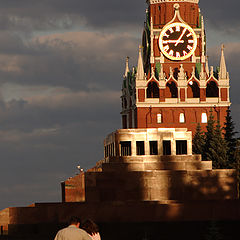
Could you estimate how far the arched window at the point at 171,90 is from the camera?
121m

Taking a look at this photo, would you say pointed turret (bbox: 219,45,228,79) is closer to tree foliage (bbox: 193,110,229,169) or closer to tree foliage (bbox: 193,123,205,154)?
tree foliage (bbox: 193,123,205,154)

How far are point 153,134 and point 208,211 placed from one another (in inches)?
1036

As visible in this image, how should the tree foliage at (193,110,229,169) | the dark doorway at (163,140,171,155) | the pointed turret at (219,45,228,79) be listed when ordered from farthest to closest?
the pointed turret at (219,45,228,79)
the tree foliage at (193,110,229,169)
the dark doorway at (163,140,171,155)

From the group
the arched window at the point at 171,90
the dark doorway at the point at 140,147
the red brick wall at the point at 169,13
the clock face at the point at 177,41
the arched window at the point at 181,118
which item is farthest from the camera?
the red brick wall at the point at 169,13

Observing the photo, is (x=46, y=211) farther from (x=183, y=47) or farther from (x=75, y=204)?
(x=183, y=47)

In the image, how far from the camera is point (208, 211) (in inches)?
1825

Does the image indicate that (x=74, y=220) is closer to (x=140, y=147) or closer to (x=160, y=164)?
(x=160, y=164)

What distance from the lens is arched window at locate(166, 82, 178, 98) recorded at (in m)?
121

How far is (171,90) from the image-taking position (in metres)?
122

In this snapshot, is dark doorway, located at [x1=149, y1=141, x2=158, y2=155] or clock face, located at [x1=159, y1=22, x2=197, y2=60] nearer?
dark doorway, located at [x1=149, y1=141, x2=158, y2=155]

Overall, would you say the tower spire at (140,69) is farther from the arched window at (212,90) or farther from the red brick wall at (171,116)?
the arched window at (212,90)

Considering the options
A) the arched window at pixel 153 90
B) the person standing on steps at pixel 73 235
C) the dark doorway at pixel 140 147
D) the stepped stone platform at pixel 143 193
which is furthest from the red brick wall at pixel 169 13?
the person standing on steps at pixel 73 235

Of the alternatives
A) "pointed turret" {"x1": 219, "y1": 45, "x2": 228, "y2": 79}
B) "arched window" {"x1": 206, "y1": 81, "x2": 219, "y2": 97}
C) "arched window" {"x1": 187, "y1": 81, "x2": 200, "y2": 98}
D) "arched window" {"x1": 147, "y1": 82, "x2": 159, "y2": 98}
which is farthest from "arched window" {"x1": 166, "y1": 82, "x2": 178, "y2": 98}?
"pointed turret" {"x1": 219, "y1": 45, "x2": 228, "y2": 79}

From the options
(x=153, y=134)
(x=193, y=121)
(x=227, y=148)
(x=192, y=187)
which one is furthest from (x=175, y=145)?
(x=193, y=121)
